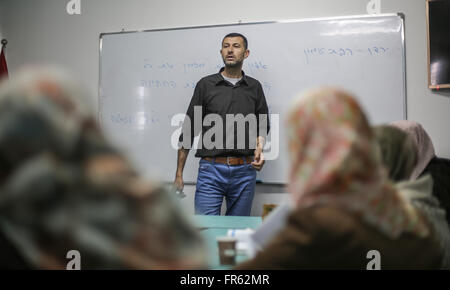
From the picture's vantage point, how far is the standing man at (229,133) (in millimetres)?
2215

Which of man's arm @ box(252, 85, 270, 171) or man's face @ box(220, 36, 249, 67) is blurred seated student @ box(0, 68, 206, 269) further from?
man's face @ box(220, 36, 249, 67)

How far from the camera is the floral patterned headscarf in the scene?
0.51 m

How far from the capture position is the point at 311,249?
1.79 ft

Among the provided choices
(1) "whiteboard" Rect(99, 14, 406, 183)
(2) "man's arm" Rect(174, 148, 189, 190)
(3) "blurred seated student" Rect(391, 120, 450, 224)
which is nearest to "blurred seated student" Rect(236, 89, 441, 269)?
(3) "blurred seated student" Rect(391, 120, 450, 224)

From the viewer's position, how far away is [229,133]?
7.44 feet

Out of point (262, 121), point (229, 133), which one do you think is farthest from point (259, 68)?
point (229, 133)

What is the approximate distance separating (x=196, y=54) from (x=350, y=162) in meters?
2.22

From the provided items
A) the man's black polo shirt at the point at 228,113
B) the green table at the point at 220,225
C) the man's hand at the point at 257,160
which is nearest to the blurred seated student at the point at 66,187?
Answer: the green table at the point at 220,225

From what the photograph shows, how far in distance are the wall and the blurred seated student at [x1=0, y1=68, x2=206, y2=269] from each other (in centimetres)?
196

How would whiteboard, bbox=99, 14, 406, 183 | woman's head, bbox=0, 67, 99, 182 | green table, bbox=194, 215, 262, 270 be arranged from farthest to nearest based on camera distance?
1. whiteboard, bbox=99, 14, 406, 183
2. green table, bbox=194, 215, 262, 270
3. woman's head, bbox=0, 67, 99, 182

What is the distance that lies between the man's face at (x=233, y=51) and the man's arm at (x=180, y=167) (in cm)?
67

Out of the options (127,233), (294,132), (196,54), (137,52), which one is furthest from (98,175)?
(137,52)

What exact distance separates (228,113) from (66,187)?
6.46 ft

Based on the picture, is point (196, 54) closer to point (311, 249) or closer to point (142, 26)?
point (142, 26)
